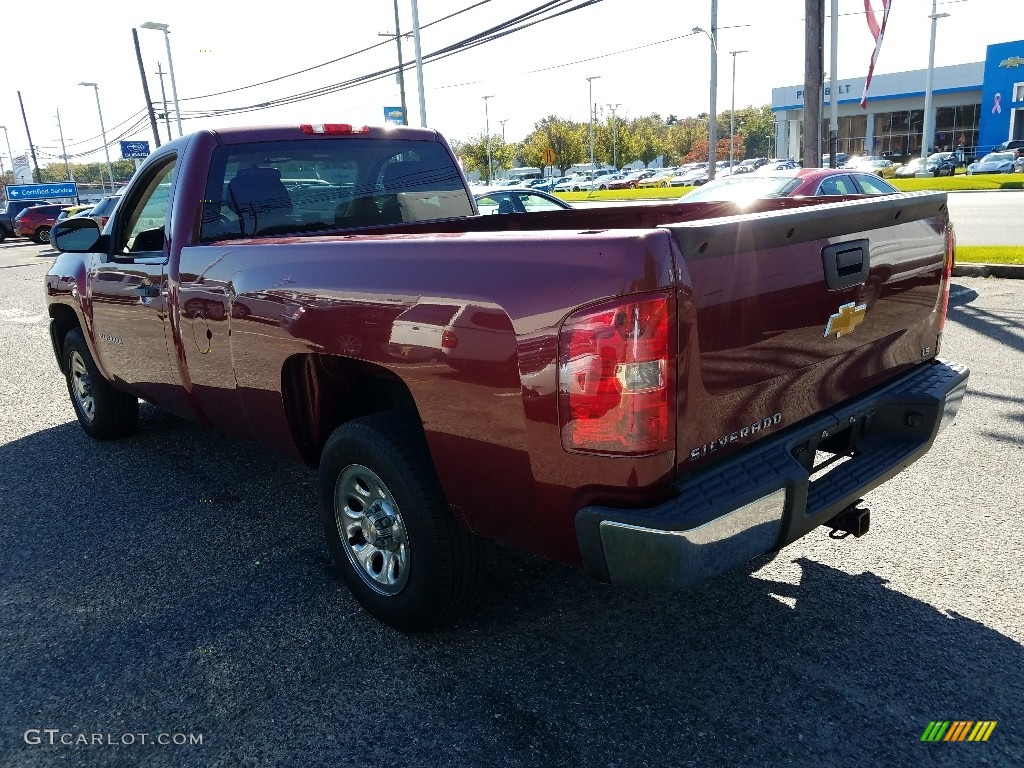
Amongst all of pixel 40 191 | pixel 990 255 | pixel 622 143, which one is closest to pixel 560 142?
pixel 622 143

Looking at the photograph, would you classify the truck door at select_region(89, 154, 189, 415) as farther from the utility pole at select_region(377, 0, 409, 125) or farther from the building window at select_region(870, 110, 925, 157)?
the building window at select_region(870, 110, 925, 157)

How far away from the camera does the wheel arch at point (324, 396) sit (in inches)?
124

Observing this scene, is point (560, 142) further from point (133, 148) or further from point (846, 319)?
point (846, 319)

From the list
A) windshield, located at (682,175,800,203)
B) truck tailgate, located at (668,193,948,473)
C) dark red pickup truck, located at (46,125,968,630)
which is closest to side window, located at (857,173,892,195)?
windshield, located at (682,175,800,203)

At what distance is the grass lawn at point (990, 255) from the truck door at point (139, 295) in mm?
10478

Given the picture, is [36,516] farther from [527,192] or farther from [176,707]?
[527,192]

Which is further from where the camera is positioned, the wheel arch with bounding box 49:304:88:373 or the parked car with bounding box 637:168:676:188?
the parked car with bounding box 637:168:676:188

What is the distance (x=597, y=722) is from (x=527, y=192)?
10.7 metres

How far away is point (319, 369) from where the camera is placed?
10.5ft

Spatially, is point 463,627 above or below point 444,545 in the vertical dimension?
below

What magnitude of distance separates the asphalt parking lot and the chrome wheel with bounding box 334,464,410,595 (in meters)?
0.22

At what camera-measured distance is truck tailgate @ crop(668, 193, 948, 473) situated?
216cm

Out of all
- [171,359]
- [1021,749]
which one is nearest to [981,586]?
[1021,749]

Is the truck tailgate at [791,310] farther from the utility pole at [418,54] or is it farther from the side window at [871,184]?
the utility pole at [418,54]
